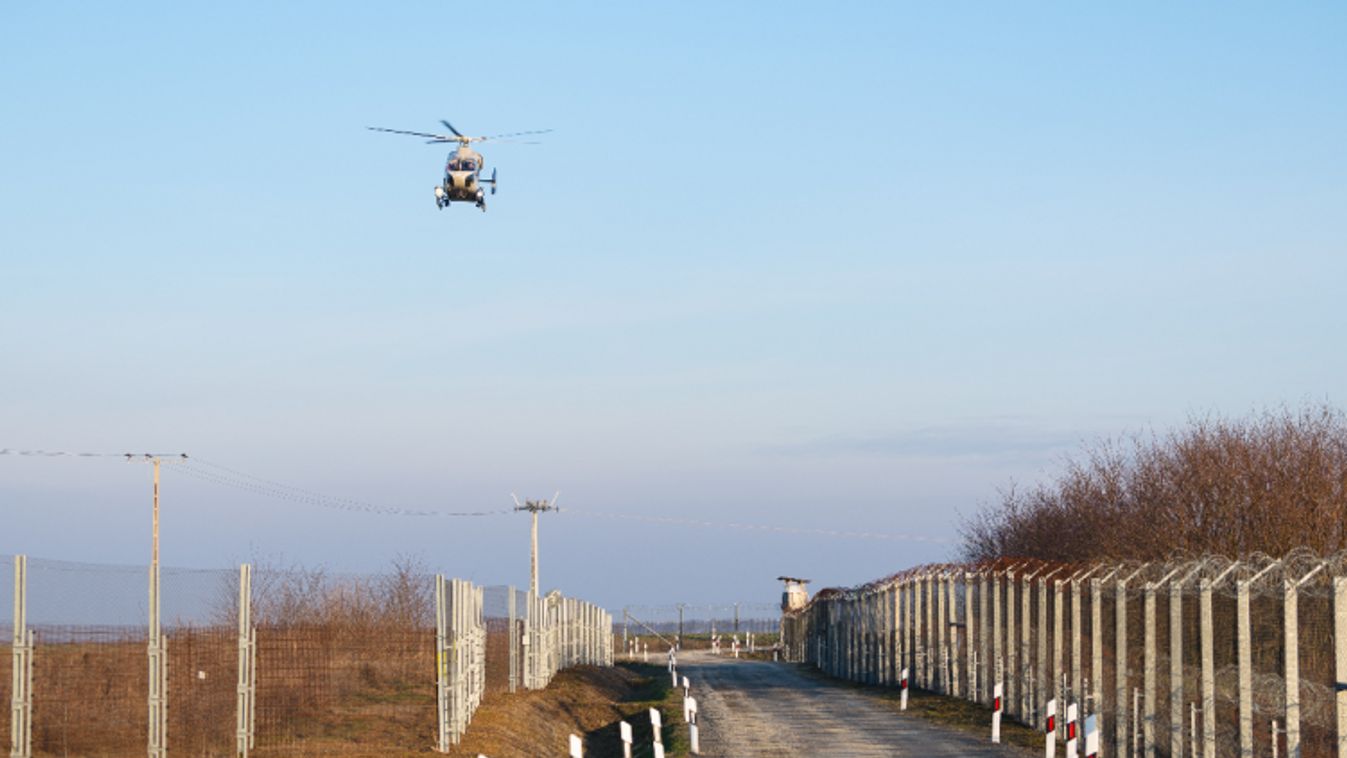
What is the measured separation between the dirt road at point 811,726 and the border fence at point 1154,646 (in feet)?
5.95

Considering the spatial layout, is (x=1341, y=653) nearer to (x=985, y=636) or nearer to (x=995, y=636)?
(x=995, y=636)

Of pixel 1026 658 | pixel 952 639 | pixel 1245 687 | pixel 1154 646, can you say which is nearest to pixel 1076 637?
pixel 1154 646

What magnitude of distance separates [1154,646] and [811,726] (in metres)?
10.2

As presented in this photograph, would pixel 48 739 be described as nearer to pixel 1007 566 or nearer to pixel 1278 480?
pixel 1007 566

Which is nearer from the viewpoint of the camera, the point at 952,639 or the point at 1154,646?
the point at 1154,646

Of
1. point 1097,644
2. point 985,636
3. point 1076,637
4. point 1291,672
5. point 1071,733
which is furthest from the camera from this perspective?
point 985,636

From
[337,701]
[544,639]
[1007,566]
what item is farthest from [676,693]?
[337,701]

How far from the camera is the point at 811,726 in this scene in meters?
32.4

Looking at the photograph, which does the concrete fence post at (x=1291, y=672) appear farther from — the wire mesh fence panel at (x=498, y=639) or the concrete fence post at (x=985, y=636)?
the wire mesh fence panel at (x=498, y=639)

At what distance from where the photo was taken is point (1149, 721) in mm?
22422

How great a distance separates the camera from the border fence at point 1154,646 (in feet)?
61.9

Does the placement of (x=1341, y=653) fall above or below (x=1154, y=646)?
above

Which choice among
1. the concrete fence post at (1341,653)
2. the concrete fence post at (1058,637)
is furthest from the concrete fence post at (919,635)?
the concrete fence post at (1341,653)

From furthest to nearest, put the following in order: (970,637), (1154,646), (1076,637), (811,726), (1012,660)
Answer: (970,637)
(1012,660)
(811,726)
(1076,637)
(1154,646)
